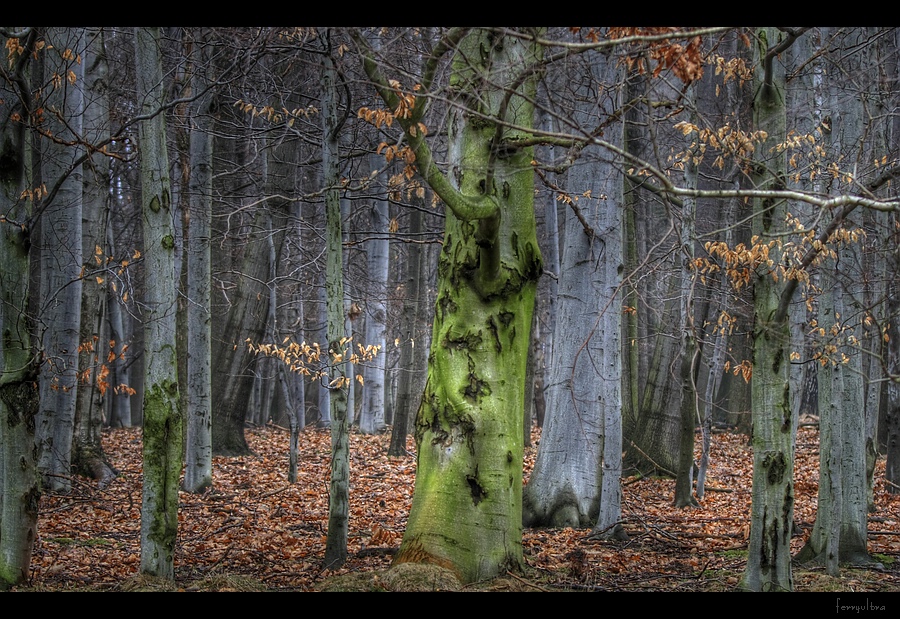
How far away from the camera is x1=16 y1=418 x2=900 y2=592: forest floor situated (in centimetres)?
652

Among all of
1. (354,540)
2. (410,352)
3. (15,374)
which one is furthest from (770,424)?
(410,352)

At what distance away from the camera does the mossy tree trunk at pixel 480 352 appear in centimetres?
626

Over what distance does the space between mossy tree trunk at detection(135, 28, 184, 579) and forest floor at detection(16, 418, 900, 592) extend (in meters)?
0.35

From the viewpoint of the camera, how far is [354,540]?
896cm

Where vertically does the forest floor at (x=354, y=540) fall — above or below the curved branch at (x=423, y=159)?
below

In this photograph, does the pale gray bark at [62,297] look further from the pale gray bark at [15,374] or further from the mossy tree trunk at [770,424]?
the mossy tree trunk at [770,424]

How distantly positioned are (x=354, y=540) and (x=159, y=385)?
3.89 meters

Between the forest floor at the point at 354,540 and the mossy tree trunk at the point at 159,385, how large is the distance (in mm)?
352

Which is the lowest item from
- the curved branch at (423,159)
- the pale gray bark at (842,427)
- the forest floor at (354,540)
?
the forest floor at (354,540)

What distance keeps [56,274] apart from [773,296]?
850cm

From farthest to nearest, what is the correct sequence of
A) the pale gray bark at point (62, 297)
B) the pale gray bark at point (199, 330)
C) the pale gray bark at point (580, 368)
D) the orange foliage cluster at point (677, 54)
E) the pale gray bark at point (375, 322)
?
the pale gray bark at point (375, 322), the pale gray bark at point (199, 330), the pale gray bark at point (62, 297), the pale gray bark at point (580, 368), the orange foliage cluster at point (677, 54)

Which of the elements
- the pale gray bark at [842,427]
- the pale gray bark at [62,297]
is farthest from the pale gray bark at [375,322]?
the pale gray bark at [842,427]

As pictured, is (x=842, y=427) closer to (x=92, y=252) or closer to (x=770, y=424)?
(x=770, y=424)

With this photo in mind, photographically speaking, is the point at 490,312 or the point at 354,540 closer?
the point at 490,312
